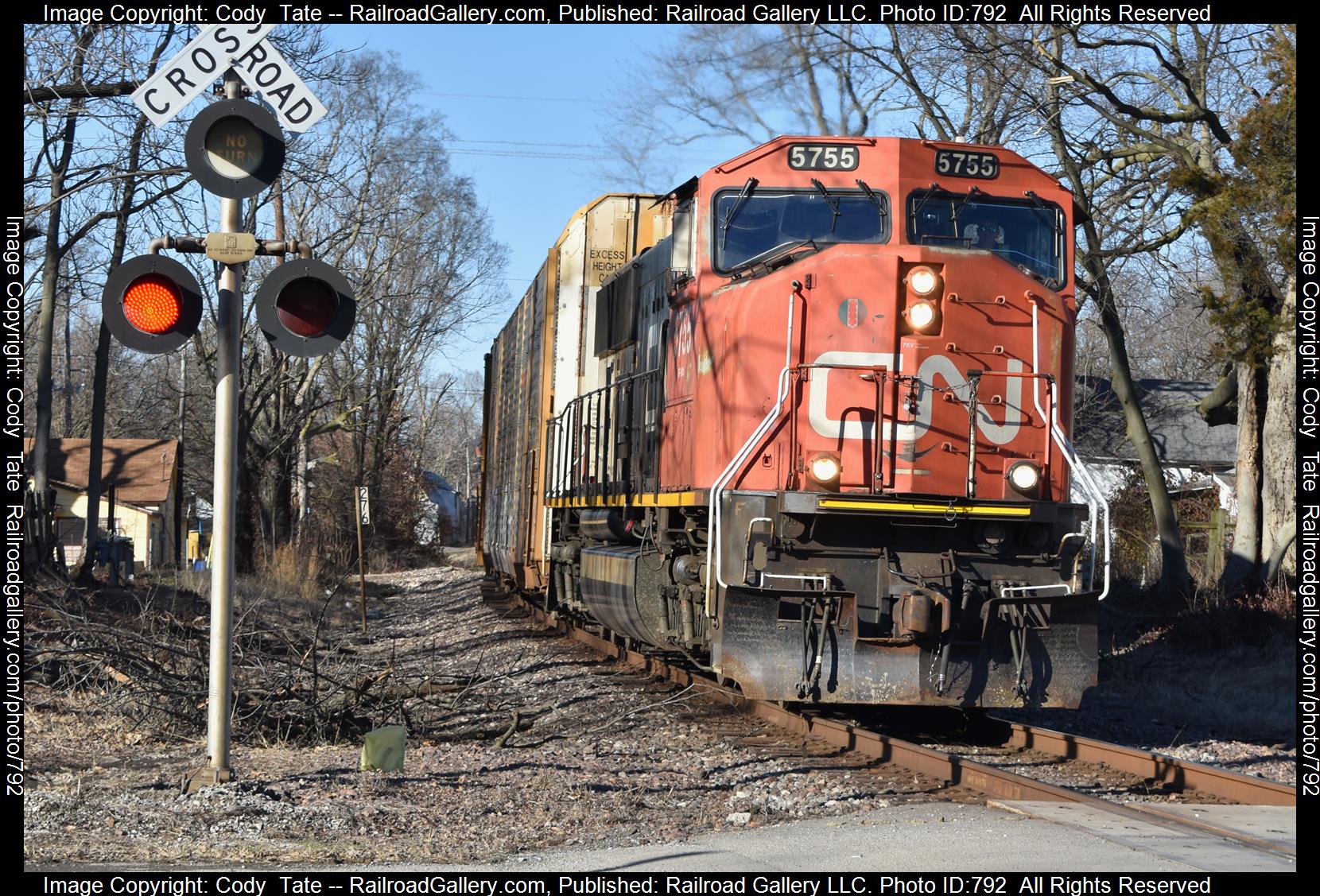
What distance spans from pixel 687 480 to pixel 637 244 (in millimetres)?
A: 5029

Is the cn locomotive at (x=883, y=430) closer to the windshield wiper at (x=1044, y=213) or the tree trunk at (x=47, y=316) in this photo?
the windshield wiper at (x=1044, y=213)

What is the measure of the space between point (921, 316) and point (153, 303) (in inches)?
181

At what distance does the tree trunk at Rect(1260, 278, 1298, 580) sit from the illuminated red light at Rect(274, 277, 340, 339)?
12480mm

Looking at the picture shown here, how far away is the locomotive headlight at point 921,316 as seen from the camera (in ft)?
27.0

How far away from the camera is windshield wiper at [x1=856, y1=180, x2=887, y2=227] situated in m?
8.60

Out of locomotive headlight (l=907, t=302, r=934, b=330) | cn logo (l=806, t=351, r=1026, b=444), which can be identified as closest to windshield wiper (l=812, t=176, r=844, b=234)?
locomotive headlight (l=907, t=302, r=934, b=330)

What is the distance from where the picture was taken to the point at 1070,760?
27.5ft

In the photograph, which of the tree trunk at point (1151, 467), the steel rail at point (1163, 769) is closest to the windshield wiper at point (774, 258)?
the steel rail at point (1163, 769)

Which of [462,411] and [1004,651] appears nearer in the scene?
[1004,651]

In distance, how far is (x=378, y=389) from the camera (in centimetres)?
3869

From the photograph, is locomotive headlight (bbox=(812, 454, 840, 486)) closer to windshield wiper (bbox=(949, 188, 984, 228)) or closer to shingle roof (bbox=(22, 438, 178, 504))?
windshield wiper (bbox=(949, 188, 984, 228))
